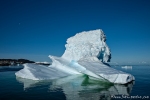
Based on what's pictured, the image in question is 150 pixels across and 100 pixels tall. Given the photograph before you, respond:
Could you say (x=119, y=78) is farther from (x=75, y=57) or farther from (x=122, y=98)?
(x=75, y=57)

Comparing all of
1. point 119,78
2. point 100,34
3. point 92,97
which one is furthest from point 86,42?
point 92,97

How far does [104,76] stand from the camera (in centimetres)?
1422

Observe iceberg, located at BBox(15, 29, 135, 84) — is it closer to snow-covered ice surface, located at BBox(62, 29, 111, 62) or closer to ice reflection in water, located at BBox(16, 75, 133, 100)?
snow-covered ice surface, located at BBox(62, 29, 111, 62)

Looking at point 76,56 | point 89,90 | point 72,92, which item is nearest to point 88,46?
point 76,56

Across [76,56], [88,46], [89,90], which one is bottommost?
[89,90]

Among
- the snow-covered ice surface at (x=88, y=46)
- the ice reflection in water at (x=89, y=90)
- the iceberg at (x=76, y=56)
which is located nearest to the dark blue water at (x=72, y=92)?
the ice reflection in water at (x=89, y=90)

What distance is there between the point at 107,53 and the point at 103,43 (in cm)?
224

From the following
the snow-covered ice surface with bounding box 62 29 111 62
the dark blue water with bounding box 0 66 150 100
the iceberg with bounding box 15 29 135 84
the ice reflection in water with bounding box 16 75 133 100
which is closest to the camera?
the dark blue water with bounding box 0 66 150 100

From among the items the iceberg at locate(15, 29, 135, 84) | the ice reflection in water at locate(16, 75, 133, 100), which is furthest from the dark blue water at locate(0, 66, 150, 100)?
the iceberg at locate(15, 29, 135, 84)

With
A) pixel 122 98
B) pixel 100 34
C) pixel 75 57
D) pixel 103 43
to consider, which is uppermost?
pixel 100 34

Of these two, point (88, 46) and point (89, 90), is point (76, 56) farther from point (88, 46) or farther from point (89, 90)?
point (89, 90)

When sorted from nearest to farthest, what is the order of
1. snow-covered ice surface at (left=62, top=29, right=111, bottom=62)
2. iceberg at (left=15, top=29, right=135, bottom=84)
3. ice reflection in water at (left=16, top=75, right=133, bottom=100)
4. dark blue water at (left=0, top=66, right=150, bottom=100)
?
dark blue water at (left=0, top=66, right=150, bottom=100) < ice reflection in water at (left=16, top=75, right=133, bottom=100) < iceberg at (left=15, top=29, right=135, bottom=84) < snow-covered ice surface at (left=62, top=29, right=111, bottom=62)

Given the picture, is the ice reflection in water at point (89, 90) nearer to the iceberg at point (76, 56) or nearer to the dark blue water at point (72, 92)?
the dark blue water at point (72, 92)

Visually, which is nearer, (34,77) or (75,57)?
(34,77)
